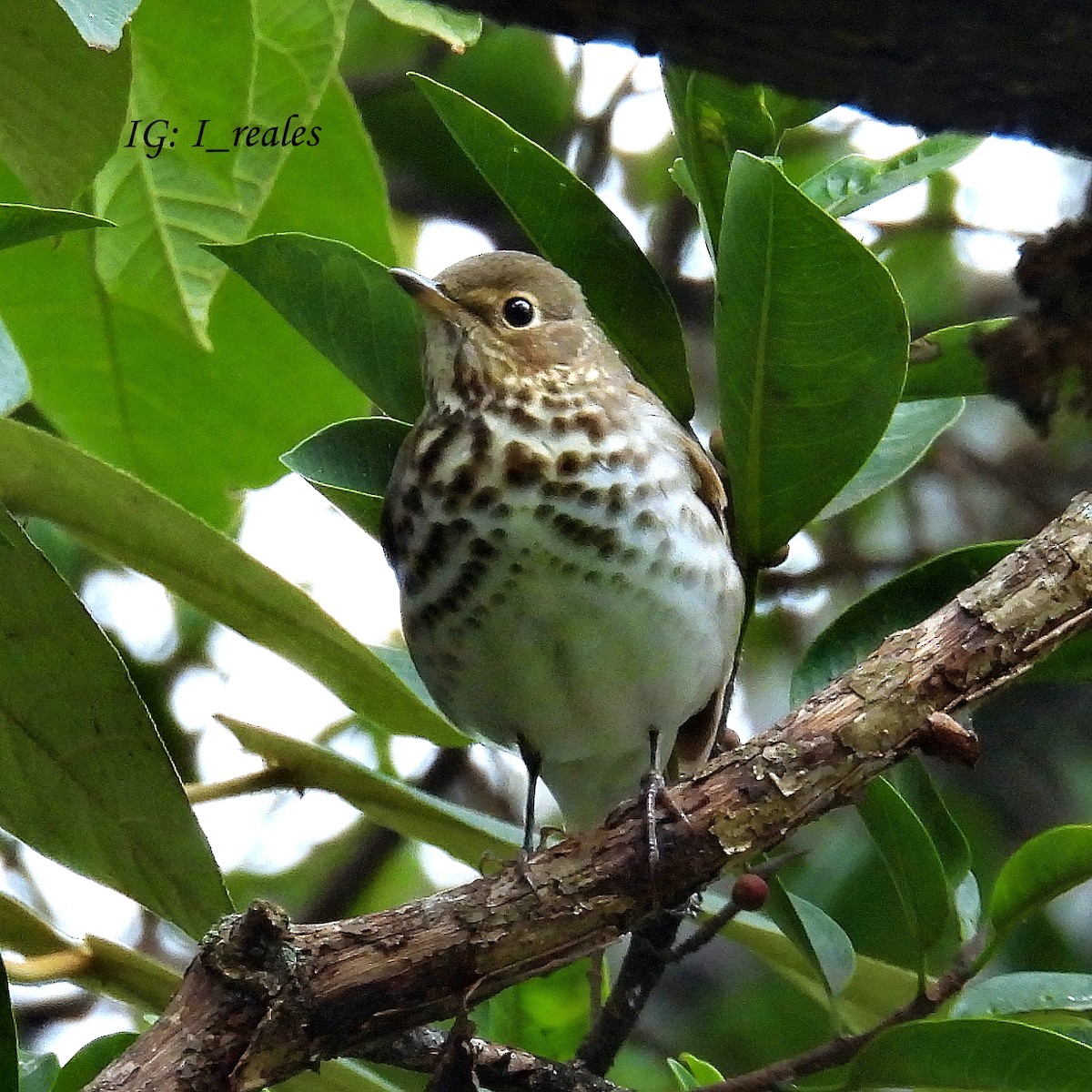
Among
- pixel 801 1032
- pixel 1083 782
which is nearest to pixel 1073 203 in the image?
pixel 1083 782

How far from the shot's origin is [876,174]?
1.87 metres

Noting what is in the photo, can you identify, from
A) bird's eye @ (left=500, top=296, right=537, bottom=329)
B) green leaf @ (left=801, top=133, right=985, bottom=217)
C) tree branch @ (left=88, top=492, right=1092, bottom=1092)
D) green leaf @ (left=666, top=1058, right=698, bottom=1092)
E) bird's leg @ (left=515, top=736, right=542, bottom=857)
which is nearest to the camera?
tree branch @ (left=88, top=492, right=1092, bottom=1092)

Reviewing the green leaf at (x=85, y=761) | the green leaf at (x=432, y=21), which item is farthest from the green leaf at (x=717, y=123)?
the green leaf at (x=85, y=761)

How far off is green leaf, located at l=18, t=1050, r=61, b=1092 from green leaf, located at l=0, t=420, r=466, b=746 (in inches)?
20.2

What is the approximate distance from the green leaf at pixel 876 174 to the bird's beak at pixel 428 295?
509mm

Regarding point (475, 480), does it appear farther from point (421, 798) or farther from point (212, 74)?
point (212, 74)

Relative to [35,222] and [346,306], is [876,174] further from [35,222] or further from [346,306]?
[35,222]

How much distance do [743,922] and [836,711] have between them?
27.8 inches

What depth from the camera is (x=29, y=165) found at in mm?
1666

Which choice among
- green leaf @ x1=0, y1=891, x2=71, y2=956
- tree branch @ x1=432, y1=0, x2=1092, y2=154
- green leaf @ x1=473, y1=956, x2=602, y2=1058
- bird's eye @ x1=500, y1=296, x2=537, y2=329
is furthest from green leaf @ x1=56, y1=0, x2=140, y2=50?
green leaf @ x1=473, y1=956, x2=602, y2=1058

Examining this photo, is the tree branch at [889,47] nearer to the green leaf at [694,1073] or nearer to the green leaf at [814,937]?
the green leaf at [814,937]

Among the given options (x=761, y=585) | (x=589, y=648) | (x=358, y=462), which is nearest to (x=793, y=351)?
(x=589, y=648)

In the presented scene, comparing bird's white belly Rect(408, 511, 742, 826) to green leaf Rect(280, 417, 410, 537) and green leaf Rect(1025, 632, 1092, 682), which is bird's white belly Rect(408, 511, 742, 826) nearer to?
green leaf Rect(280, 417, 410, 537)

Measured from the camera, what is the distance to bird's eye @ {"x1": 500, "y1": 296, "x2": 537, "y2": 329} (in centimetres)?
234
